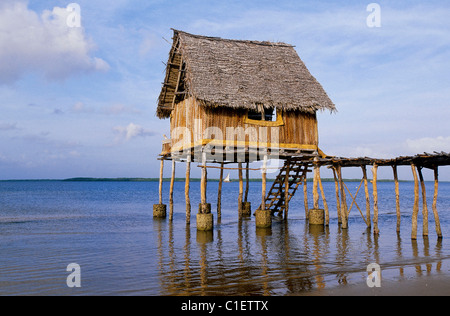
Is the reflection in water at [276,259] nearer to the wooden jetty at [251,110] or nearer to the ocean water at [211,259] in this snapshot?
the ocean water at [211,259]

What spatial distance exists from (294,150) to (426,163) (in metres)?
6.21

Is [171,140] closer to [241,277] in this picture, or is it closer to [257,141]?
[257,141]

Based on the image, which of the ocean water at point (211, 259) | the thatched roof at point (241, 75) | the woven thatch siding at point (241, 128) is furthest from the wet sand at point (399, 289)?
the thatched roof at point (241, 75)

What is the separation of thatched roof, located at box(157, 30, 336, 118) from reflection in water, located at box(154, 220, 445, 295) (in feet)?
18.2

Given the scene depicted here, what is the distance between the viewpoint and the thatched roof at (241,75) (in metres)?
17.5

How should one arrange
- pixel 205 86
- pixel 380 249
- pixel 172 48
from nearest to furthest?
pixel 380 249 < pixel 205 86 < pixel 172 48

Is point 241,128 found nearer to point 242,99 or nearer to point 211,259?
point 242,99

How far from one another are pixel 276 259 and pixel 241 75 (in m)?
9.69

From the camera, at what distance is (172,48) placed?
20.3 meters

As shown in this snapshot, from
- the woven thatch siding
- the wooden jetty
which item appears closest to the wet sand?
the wooden jetty

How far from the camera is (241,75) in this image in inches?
742

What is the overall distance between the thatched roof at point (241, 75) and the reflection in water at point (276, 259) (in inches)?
219
